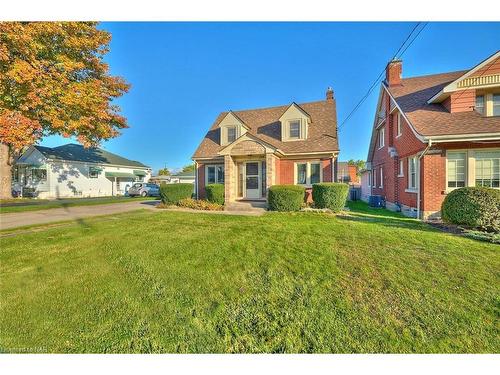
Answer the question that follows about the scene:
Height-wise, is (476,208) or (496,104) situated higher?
(496,104)

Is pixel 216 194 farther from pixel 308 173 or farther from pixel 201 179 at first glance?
pixel 308 173

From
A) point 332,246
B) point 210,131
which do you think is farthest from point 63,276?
point 210,131

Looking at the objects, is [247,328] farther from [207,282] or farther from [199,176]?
[199,176]

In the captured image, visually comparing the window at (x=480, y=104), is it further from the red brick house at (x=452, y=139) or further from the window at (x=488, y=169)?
the window at (x=488, y=169)

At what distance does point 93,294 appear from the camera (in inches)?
139

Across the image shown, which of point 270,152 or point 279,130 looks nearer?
point 270,152

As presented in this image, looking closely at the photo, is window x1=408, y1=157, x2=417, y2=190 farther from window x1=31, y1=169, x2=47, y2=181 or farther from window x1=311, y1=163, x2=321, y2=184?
window x1=31, y1=169, x2=47, y2=181

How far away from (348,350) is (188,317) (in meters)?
1.96

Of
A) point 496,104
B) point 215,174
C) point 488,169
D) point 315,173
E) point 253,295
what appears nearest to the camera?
point 253,295

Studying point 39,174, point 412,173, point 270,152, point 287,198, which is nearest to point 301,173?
point 270,152

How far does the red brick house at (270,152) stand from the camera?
44.8 feet

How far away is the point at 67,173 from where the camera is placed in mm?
24828

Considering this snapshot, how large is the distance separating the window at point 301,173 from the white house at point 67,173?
1002 inches

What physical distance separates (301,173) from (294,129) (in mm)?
3203
